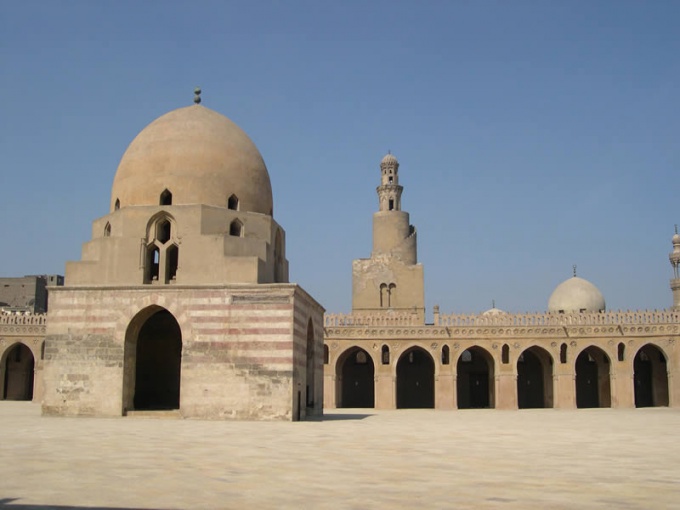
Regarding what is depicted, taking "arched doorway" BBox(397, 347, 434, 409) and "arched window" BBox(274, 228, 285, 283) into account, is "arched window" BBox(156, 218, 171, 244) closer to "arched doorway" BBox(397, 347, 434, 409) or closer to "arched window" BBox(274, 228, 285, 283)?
"arched window" BBox(274, 228, 285, 283)

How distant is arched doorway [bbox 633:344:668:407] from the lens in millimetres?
33219

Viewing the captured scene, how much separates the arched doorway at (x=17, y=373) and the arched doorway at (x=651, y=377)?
30.0 metres

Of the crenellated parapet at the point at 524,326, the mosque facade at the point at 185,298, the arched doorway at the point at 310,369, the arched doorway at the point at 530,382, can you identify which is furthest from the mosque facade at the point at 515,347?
the mosque facade at the point at 185,298

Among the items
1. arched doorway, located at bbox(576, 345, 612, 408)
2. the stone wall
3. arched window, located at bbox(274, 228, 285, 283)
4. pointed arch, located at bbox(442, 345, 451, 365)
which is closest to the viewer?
the stone wall

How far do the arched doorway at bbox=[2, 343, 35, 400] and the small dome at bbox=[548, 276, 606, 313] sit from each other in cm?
2726

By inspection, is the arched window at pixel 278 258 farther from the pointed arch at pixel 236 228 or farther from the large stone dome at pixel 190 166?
the pointed arch at pixel 236 228

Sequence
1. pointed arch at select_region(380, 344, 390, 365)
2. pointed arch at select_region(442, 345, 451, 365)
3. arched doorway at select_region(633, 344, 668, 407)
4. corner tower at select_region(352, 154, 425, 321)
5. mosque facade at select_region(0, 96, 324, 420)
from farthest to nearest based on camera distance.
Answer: corner tower at select_region(352, 154, 425, 321), arched doorway at select_region(633, 344, 668, 407), pointed arch at select_region(380, 344, 390, 365), pointed arch at select_region(442, 345, 451, 365), mosque facade at select_region(0, 96, 324, 420)

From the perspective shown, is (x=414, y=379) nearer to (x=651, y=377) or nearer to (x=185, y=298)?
(x=651, y=377)

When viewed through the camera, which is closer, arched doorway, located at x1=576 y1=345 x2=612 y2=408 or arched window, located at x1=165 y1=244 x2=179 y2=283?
arched window, located at x1=165 y1=244 x2=179 y2=283

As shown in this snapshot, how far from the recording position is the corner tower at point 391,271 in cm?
3741

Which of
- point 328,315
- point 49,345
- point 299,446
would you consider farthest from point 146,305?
point 328,315

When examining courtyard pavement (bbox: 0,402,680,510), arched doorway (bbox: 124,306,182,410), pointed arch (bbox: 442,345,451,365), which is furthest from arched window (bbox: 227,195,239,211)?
pointed arch (bbox: 442,345,451,365)

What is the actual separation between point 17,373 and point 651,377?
1224 inches

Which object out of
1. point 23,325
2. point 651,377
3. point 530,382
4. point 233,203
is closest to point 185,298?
point 233,203
